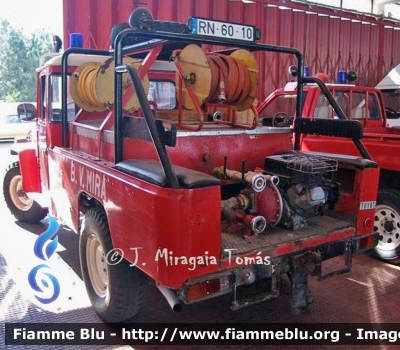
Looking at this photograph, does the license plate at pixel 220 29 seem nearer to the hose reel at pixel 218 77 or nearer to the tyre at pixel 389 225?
the hose reel at pixel 218 77

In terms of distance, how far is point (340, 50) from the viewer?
10.6 meters

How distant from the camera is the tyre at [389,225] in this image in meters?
4.69

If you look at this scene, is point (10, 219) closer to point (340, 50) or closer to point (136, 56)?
point (136, 56)

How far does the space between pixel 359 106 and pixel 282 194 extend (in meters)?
3.52

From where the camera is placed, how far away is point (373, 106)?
251 inches

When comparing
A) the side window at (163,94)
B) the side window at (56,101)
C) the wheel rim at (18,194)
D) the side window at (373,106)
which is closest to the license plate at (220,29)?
the side window at (163,94)

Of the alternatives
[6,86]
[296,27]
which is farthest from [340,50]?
[6,86]

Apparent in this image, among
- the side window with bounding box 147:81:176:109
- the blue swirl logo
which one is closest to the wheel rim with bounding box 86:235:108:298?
the blue swirl logo

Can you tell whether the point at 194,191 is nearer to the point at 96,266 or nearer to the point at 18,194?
the point at 96,266

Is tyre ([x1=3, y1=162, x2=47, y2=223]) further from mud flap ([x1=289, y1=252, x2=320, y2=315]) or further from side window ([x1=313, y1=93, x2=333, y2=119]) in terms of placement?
mud flap ([x1=289, y1=252, x2=320, y2=315])

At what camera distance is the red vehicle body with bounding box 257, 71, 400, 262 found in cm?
471

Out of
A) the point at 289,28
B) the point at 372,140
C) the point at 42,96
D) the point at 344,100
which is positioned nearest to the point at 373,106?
the point at 344,100

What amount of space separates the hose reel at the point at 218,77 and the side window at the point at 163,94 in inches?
47.5

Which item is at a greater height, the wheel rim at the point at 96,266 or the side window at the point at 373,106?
the side window at the point at 373,106
